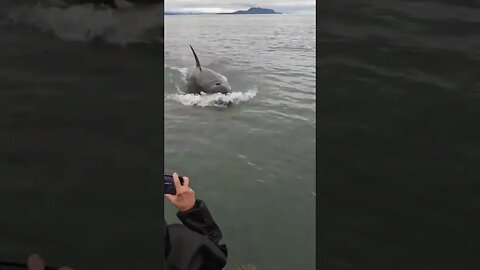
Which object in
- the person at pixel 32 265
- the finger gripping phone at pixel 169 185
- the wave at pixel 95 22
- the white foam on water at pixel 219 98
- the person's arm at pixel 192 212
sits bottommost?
the person at pixel 32 265

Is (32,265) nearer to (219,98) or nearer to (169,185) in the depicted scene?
(169,185)

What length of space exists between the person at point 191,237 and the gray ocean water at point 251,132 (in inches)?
1.8

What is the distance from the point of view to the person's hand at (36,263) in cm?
128

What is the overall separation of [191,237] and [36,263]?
435mm

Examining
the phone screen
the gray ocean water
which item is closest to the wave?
the gray ocean water

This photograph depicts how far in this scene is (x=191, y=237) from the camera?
1.35m

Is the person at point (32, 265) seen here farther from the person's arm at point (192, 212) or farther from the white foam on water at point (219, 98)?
the white foam on water at point (219, 98)

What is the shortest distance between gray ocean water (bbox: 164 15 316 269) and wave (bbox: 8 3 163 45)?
19 cm

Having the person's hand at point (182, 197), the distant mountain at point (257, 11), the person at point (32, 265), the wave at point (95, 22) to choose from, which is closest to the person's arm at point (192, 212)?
the person's hand at point (182, 197)

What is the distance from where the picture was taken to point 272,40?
170 cm
